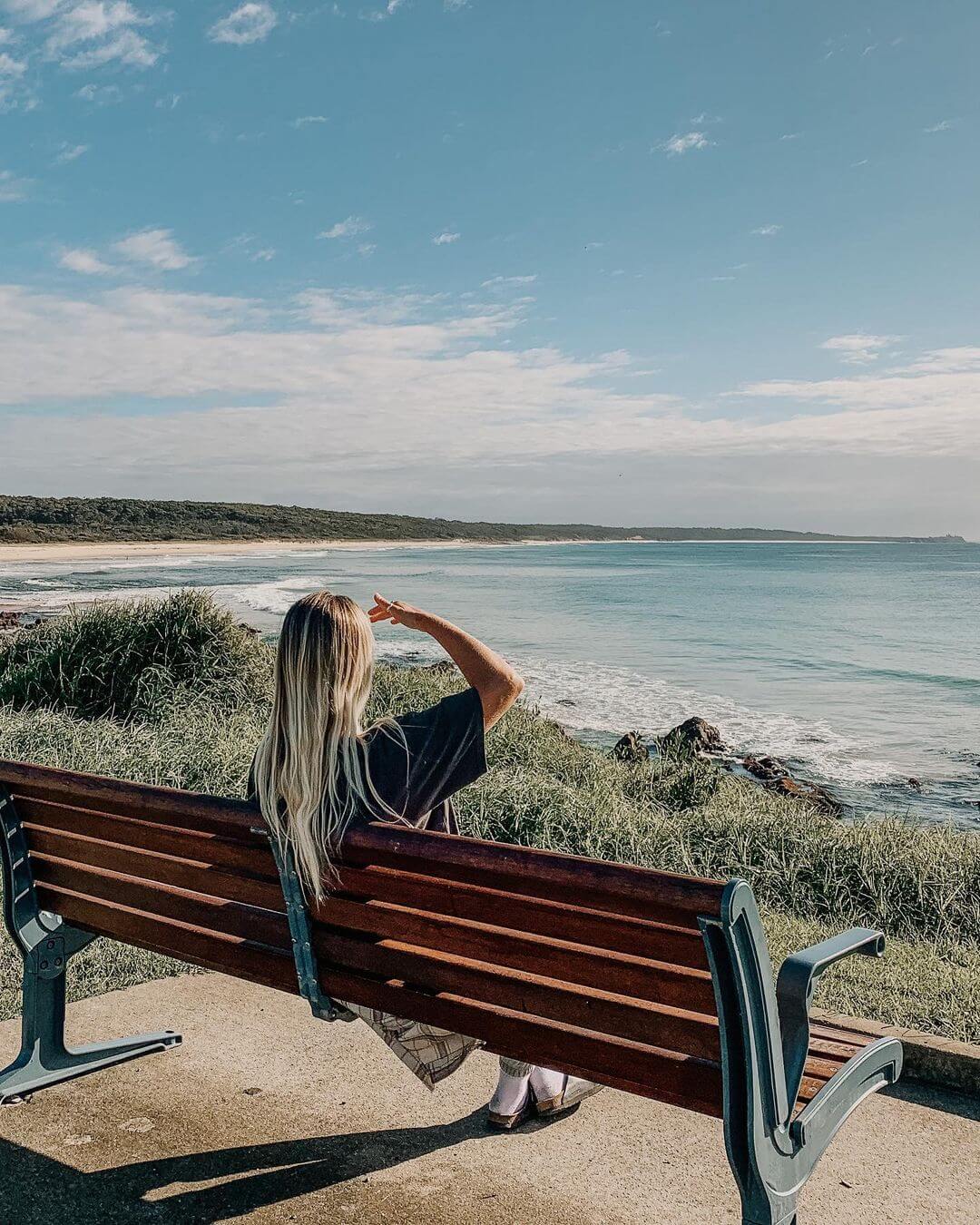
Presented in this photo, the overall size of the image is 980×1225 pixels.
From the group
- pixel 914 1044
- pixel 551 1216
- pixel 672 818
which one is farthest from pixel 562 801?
pixel 551 1216

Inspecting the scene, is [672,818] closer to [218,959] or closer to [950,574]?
[218,959]

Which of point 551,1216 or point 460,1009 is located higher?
point 460,1009

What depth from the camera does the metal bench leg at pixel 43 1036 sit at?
3363 mm

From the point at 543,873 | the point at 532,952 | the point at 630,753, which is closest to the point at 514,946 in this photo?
the point at 532,952

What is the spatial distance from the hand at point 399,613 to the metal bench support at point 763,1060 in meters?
1.19

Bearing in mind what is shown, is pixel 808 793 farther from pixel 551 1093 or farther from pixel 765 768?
pixel 551 1093

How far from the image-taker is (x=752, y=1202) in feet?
6.97

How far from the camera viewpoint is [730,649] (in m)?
30.9

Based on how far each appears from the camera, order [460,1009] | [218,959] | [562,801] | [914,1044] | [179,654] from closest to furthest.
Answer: [460,1009] < [218,959] < [914,1044] < [562,801] < [179,654]

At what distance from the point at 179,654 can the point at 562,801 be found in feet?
15.9

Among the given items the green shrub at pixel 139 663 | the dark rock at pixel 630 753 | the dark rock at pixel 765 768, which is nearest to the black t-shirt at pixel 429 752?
the green shrub at pixel 139 663

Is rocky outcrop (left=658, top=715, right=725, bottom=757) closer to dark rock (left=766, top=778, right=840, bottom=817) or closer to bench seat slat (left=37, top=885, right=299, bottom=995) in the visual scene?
dark rock (left=766, top=778, right=840, bottom=817)

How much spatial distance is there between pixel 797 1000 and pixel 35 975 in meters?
2.37

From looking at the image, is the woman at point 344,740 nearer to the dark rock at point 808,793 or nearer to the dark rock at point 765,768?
the dark rock at point 808,793
